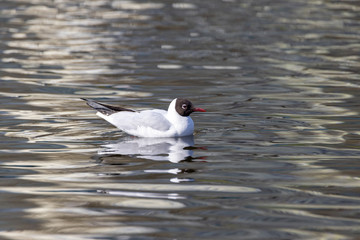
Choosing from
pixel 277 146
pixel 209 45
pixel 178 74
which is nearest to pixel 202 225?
pixel 277 146

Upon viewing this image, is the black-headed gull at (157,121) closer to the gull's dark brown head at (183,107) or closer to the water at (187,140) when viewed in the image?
the gull's dark brown head at (183,107)

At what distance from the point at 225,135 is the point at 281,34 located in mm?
16225

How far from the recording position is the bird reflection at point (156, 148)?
1064 centimetres

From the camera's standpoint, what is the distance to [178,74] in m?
19.1

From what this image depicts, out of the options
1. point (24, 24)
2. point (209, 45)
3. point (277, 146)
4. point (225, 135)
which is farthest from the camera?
point (24, 24)

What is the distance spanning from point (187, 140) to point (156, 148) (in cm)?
72

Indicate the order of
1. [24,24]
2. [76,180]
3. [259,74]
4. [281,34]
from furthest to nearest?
[24,24] < [281,34] < [259,74] < [76,180]

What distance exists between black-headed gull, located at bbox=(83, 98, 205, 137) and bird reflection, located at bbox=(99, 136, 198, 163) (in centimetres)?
Result: 10

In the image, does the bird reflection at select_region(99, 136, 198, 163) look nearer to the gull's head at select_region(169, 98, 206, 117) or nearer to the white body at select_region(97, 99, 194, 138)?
the white body at select_region(97, 99, 194, 138)

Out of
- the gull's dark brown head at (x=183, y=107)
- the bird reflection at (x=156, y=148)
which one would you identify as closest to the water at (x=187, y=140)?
the bird reflection at (x=156, y=148)

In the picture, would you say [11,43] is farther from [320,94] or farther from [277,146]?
[277,146]

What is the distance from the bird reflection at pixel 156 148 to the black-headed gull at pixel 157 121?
104mm

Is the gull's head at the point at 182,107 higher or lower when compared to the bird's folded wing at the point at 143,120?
higher

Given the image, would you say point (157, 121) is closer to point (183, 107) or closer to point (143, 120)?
point (143, 120)
